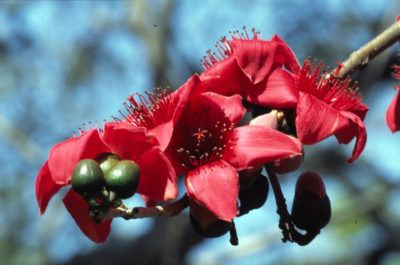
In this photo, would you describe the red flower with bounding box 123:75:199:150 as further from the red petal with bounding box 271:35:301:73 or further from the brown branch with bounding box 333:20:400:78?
the brown branch with bounding box 333:20:400:78

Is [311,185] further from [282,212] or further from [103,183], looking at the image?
[103,183]

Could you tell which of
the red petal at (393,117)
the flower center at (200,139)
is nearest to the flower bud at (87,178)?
the flower center at (200,139)

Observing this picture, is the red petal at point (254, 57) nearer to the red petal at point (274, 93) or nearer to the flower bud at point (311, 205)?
the red petal at point (274, 93)

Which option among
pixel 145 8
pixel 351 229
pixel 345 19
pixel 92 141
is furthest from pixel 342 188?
pixel 92 141

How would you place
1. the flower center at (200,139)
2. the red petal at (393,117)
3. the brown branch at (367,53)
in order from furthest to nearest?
the red petal at (393,117) < the brown branch at (367,53) < the flower center at (200,139)

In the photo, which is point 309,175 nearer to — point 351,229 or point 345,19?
point 345,19

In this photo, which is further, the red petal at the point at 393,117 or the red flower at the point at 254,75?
the red petal at the point at 393,117

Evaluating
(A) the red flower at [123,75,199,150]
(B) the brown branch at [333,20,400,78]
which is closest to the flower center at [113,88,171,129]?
(A) the red flower at [123,75,199,150]

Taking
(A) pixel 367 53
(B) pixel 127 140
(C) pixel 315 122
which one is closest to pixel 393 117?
(A) pixel 367 53
